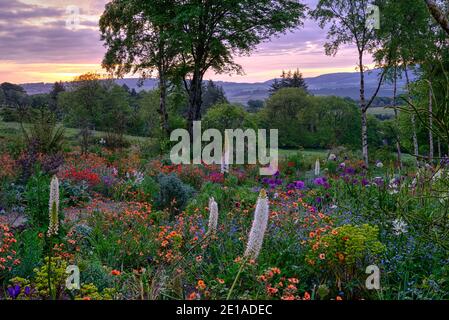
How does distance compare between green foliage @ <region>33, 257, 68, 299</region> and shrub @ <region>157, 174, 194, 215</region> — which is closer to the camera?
green foliage @ <region>33, 257, 68, 299</region>

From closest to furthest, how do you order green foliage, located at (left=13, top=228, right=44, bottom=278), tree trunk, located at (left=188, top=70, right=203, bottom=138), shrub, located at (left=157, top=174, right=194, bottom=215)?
green foliage, located at (left=13, top=228, right=44, bottom=278), shrub, located at (left=157, top=174, right=194, bottom=215), tree trunk, located at (left=188, top=70, right=203, bottom=138)

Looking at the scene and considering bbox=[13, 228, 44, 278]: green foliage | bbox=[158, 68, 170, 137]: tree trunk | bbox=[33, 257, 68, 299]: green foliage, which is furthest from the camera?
bbox=[158, 68, 170, 137]: tree trunk

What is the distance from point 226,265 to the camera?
178 inches

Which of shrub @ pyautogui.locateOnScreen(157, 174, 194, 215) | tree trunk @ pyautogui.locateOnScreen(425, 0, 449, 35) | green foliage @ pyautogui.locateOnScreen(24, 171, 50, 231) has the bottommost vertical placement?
shrub @ pyautogui.locateOnScreen(157, 174, 194, 215)

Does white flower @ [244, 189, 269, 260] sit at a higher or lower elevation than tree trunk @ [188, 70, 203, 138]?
lower

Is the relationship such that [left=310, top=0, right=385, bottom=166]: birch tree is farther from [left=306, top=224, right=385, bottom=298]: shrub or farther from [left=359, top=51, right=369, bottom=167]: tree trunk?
[left=306, top=224, right=385, bottom=298]: shrub

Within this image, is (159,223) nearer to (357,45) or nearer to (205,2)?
(205,2)

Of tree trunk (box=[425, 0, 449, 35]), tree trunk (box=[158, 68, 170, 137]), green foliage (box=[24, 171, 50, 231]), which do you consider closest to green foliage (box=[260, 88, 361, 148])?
tree trunk (box=[158, 68, 170, 137])

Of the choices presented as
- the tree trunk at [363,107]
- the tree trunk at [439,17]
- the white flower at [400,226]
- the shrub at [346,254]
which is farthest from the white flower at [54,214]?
the tree trunk at [363,107]

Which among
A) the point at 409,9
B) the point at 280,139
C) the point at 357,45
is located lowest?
the point at 280,139

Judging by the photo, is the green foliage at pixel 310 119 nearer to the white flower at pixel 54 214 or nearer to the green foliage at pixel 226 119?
the green foliage at pixel 226 119

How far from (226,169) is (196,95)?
40.1ft
